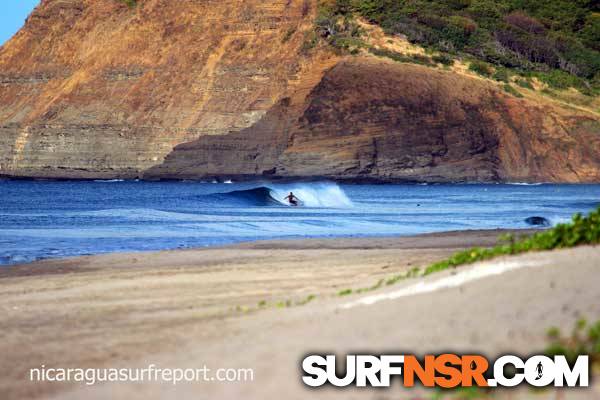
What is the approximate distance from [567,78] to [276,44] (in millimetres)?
27510

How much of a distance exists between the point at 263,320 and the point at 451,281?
170 cm

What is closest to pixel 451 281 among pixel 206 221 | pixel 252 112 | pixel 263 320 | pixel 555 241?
pixel 263 320

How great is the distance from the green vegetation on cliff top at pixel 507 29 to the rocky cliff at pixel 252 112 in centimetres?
665

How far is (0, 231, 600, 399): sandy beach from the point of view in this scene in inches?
301

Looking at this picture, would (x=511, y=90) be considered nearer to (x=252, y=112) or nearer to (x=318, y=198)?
(x=252, y=112)

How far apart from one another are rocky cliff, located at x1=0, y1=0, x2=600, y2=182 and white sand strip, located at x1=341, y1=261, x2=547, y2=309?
78184 millimetres

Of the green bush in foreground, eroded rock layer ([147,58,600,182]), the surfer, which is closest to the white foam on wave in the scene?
the surfer

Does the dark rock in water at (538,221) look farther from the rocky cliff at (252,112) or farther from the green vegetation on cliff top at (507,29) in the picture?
the green vegetation on cliff top at (507,29)

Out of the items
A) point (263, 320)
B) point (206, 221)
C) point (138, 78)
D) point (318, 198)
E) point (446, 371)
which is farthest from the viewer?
point (138, 78)

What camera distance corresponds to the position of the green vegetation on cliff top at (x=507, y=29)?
104125 mm

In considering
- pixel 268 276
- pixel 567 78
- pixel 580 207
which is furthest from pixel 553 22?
pixel 268 276

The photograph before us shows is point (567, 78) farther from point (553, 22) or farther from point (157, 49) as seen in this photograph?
point (157, 49)

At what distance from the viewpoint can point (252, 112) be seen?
95.5 metres

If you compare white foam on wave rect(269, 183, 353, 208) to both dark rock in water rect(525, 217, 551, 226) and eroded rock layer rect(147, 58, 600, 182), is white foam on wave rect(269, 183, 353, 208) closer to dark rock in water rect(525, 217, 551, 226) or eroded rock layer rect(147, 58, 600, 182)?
dark rock in water rect(525, 217, 551, 226)
